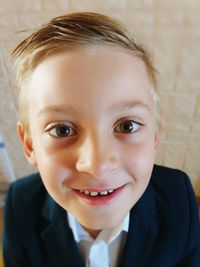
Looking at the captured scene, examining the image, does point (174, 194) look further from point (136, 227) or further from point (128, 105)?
point (128, 105)

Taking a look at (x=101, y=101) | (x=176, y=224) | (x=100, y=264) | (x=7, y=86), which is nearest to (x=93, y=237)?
(x=100, y=264)

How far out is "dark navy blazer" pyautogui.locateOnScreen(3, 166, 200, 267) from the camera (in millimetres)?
699

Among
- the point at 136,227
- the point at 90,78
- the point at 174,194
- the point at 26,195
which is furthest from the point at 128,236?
the point at 90,78

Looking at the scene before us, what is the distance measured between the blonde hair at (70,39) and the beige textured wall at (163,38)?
0.62 ft

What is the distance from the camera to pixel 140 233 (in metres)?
0.69

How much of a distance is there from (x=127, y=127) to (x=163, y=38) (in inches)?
13.7

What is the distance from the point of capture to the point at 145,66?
0.55 meters

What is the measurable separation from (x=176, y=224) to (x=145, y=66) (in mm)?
344

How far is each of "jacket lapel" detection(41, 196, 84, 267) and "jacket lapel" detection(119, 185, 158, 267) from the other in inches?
4.1

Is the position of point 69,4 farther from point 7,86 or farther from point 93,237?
point 93,237

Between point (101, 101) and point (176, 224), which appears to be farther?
point (176, 224)

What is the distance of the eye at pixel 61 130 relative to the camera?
51 centimetres

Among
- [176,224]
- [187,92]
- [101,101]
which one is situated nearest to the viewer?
[101,101]

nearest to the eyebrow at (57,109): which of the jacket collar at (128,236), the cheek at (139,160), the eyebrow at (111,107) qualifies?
the eyebrow at (111,107)
